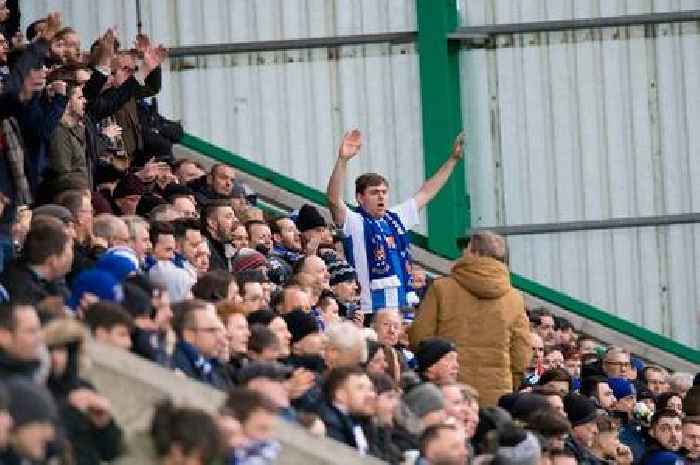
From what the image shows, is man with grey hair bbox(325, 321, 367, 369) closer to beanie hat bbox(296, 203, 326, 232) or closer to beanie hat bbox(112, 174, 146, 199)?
beanie hat bbox(112, 174, 146, 199)

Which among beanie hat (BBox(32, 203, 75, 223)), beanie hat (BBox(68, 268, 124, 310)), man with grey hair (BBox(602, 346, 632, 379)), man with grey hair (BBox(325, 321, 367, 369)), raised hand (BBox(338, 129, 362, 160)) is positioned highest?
raised hand (BBox(338, 129, 362, 160))

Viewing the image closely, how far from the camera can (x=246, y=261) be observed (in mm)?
16250

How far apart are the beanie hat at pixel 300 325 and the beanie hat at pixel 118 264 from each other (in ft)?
4.67

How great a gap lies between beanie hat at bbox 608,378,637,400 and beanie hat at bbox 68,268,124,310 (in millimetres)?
7522

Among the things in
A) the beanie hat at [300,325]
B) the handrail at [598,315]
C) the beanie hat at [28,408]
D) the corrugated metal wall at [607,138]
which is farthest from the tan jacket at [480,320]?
the corrugated metal wall at [607,138]

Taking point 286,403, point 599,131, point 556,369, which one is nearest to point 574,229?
point 599,131

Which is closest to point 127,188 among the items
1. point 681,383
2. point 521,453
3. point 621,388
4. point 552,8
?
point 621,388

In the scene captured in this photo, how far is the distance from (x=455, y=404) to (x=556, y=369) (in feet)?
14.7

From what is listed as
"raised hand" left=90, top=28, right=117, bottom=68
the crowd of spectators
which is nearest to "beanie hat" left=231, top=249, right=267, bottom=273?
the crowd of spectators

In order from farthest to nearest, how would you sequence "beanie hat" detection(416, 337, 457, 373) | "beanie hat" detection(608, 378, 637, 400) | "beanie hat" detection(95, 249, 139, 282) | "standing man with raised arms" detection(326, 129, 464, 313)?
"beanie hat" detection(608, 378, 637, 400)
"standing man with raised arms" detection(326, 129, 464, 313)
"beanie hat" detection(416, 337, 457, 373)
"beanie hat" detection(95, 249, 139, 282)

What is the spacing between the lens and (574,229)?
80.4 ft

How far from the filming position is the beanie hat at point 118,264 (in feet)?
41.1

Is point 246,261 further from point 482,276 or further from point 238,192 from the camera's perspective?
point 238,192

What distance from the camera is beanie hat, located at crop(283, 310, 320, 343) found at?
13969mm
